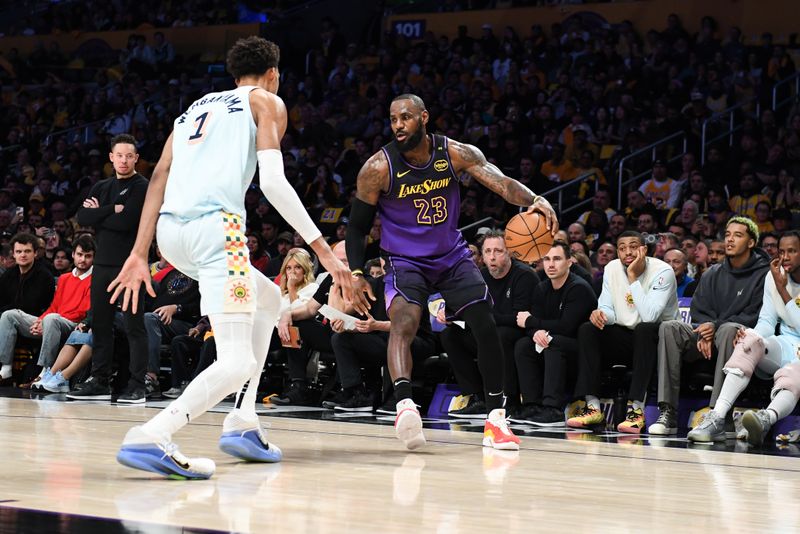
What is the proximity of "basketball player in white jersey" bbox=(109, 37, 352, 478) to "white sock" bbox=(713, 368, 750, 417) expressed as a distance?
332 centimetres

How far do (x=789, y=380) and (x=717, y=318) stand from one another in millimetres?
893

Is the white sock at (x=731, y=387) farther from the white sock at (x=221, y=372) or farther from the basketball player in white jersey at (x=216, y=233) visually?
the white sock at (x=221, y=372)

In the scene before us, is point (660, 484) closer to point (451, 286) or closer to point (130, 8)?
point (451, 286)

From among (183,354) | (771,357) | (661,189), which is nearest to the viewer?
(771,357)

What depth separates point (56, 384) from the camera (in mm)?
9242

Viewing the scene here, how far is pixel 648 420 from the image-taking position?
7.38m

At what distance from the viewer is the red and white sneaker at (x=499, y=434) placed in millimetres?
5555

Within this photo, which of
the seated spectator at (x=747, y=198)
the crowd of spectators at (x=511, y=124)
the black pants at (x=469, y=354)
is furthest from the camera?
the crowd of spectators at (x=511, y=124)

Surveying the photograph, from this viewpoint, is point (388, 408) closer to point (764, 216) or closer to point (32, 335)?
point (32, 335)

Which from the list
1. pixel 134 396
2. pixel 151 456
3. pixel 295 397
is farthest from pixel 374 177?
pixel 134 396

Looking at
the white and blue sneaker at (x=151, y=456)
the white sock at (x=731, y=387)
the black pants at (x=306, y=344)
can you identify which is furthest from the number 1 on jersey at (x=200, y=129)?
the black pants at (x=306, y=344)

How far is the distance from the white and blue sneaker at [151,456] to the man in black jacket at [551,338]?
375 centimetres

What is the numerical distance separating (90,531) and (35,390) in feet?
22.1

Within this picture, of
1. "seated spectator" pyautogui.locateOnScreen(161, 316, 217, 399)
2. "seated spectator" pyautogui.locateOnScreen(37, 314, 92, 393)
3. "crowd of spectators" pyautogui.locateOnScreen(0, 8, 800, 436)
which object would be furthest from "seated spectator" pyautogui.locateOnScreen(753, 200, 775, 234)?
"seated spectator" pyautogui.locateOnScreen(37, 314, 92, 393)
